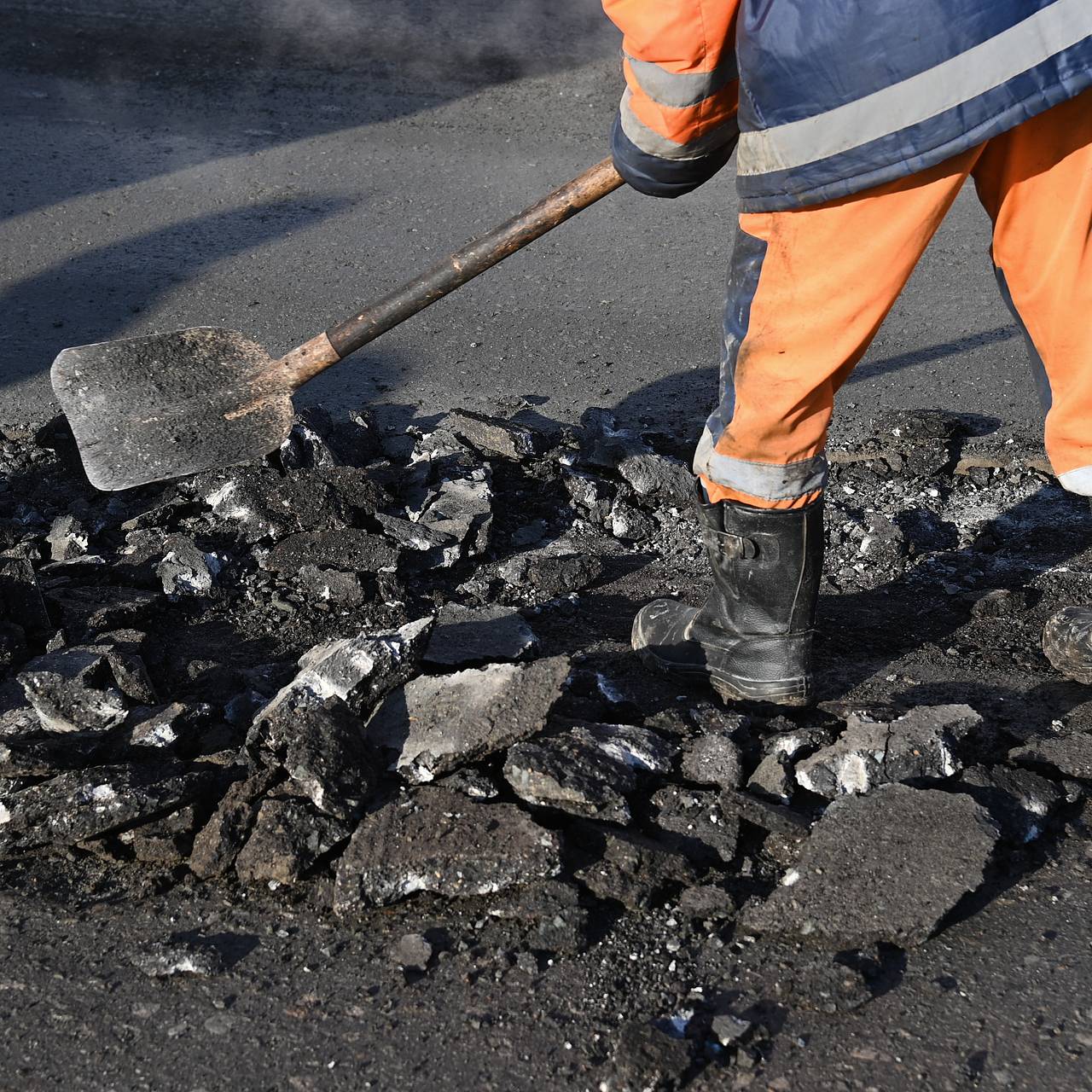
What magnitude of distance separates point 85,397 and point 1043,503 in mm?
3003

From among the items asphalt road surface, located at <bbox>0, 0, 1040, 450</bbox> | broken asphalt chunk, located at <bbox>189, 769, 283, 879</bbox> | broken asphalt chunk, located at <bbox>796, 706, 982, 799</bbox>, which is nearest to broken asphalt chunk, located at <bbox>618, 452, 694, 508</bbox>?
asphalt road surface, located at <bbox>0, 0, 1040, 450</bbox>

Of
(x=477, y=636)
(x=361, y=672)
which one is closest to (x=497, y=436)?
(x=477, y=636)

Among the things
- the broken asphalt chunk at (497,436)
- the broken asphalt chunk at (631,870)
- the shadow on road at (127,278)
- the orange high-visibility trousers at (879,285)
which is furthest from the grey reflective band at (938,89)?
the shadow on road at (127,278)

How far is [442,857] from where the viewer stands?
220 centimetres

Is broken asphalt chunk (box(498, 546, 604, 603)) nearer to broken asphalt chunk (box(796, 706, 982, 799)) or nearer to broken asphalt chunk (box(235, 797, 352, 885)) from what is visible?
broken asphalt chunk (box(796, 706, 982, 799))

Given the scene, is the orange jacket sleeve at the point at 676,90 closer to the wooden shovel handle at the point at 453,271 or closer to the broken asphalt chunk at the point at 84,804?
the wooden shovel handle at the point at 453,271

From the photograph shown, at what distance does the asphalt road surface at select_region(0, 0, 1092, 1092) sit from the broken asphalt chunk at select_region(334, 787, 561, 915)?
12cm

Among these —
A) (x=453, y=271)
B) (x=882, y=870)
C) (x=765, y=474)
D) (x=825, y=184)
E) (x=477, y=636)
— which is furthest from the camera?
(x=453, y=271)

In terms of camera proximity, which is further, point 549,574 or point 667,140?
point 549,574

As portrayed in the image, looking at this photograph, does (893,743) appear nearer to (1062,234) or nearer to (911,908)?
(911,908)

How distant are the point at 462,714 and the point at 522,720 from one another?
14cm

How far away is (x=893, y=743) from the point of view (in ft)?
8.04

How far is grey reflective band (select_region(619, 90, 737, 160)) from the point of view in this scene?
2.48 meters

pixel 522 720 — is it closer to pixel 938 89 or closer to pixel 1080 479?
pixel 1080 479
